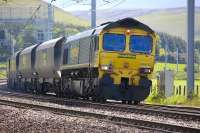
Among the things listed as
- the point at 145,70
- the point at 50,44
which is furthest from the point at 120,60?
the point at 50,44

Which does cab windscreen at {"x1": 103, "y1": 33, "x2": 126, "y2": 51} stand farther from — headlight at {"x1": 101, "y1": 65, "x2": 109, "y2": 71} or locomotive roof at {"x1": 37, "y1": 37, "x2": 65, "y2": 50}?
locomotive roof at {"x1": 37, "y1": 37, "x2": 65, "y2": 50}

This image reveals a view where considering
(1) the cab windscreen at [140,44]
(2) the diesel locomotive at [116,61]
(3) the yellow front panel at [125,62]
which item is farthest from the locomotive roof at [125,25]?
(1) the cab windscreen at [140,44]

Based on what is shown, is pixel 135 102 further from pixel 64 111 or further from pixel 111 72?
pixel 64 111

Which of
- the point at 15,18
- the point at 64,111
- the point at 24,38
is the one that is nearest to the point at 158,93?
the point at 64,111

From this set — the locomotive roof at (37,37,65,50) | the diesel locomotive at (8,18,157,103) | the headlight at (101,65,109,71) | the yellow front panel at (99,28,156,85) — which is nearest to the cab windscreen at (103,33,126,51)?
the diesel locomotive at (8,18,157,103)

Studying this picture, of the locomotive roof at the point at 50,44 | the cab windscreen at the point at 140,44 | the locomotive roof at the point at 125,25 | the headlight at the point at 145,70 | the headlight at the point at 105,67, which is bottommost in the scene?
the headlight at the point at 145,70

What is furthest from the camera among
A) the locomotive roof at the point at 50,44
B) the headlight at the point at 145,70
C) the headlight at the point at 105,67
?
the locomotive roof at the point at 50,44

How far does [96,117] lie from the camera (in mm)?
18312

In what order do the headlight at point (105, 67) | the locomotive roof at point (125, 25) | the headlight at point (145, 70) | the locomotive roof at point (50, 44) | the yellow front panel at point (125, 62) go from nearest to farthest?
the headlight at point (105, 67) < the yellow front panel at point (125, 62) < the headlight at point (145, 70) < the locomotive roof at point (125, 25) < the locomotive roof at point (50, 44)

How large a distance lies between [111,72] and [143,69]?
4.53 ft

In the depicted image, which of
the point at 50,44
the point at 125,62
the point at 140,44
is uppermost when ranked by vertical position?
the point at 50,44

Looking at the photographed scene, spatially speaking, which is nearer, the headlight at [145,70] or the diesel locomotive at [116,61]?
the diesel locomotive at [116,61]

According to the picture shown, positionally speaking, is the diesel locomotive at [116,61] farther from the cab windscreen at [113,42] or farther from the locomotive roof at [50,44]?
the locomotive roof at [50,44]

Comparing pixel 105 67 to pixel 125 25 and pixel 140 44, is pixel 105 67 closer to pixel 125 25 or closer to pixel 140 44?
pixel 140 44
